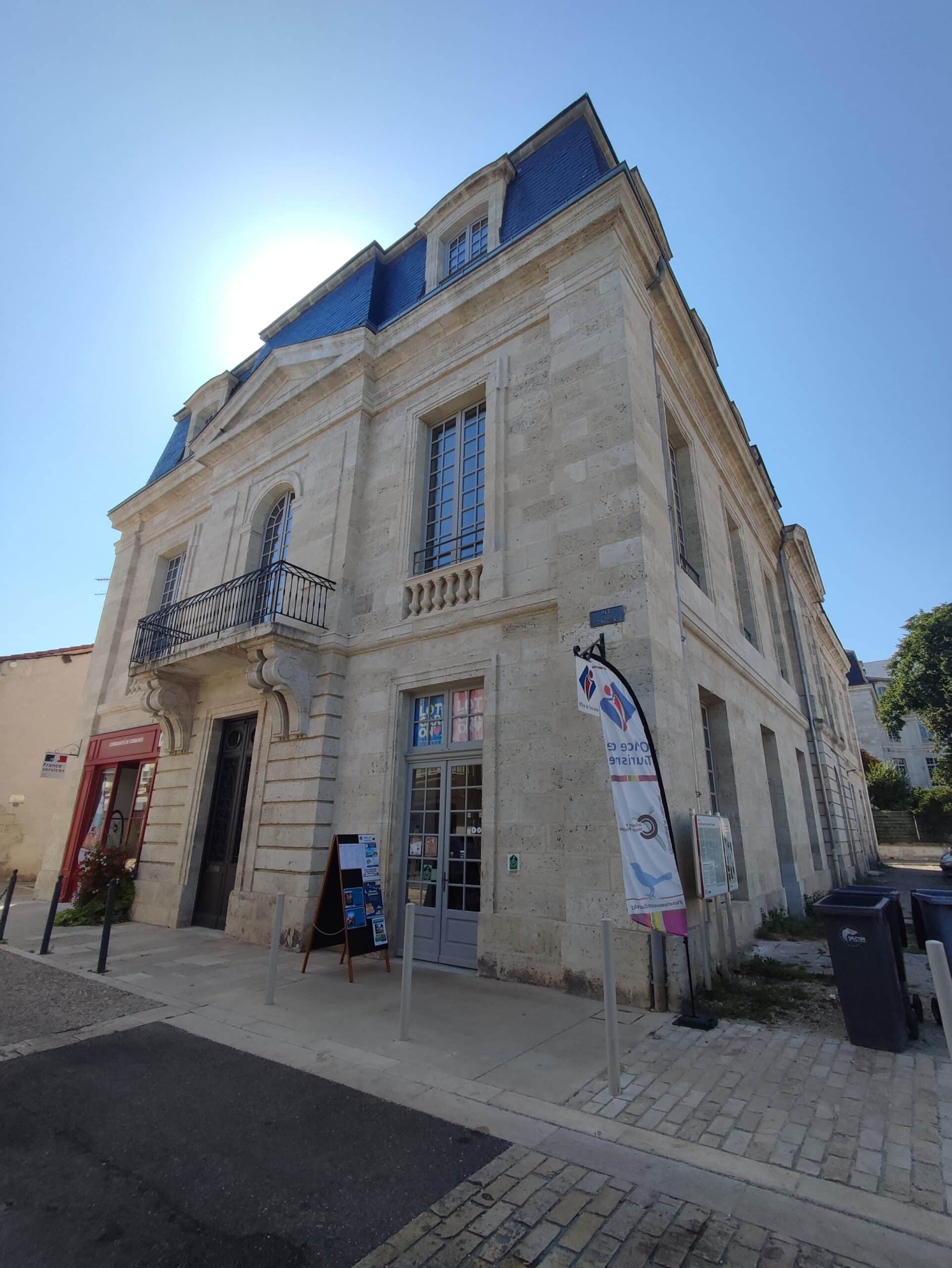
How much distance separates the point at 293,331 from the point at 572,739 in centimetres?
1177

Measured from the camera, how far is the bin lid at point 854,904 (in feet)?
13.5

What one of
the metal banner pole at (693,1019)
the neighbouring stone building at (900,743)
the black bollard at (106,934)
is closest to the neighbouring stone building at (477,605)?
the metal banner pole at (693,1019)

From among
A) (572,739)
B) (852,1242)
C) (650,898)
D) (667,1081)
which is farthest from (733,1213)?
(572,739)

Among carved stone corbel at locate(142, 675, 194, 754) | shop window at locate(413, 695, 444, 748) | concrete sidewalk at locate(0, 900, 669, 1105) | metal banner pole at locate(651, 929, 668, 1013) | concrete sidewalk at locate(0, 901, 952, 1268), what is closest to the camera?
concrete sidewalk at locate(0, 901, 952, 1268)

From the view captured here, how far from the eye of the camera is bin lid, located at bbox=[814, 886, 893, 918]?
4.11 metres

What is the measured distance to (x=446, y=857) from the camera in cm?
728

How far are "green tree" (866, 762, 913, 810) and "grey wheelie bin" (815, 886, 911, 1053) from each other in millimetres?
36416

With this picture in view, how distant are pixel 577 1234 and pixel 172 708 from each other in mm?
10043

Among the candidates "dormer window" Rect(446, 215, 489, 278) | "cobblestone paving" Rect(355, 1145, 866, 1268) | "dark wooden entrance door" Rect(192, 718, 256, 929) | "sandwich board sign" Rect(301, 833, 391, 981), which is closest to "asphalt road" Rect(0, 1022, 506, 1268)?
"cobblestone paving" Rect(355, 1145, 866, 1268)

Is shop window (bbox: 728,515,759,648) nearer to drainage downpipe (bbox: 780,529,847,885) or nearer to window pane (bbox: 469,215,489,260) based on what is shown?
drainage downpipe (bbox: 780,529,847,885)

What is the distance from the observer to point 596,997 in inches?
210

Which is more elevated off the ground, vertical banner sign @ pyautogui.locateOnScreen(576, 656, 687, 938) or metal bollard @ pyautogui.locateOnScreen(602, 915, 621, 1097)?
vertical banner sign @ pyautogui.locateOnScreen(576, 656, 687, 938)

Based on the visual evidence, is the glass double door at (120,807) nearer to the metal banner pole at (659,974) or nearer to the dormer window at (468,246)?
the metal banner pole at (659,974)

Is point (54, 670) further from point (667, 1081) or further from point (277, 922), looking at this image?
point (667, 1081)
